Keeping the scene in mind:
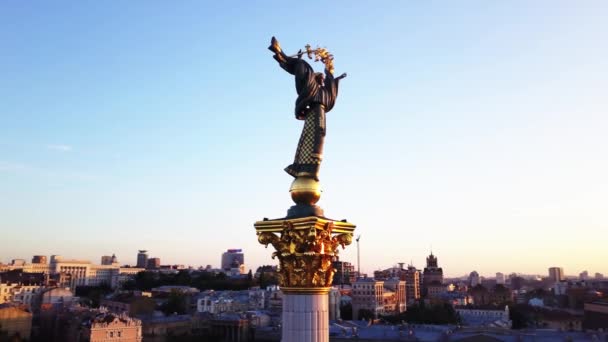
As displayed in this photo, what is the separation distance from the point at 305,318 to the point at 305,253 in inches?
40.2

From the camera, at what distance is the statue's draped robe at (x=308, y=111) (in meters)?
8.95

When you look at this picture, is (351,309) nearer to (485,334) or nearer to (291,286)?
(485,334)

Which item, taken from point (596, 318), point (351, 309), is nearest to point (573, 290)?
point (596, 318)

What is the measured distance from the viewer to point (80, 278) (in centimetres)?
13438

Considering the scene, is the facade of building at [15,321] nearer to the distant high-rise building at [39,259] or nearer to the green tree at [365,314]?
the green tree at [365,314]

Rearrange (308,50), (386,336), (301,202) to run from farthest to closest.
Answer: (386,336) → (308,50) → (301,202)

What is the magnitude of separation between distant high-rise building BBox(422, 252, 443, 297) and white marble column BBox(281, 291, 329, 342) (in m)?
110

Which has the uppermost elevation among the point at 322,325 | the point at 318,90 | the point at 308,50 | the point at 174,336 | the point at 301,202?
the point at 308,50

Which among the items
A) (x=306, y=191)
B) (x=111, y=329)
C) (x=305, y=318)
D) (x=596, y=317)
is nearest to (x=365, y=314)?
(x=596, y=317)

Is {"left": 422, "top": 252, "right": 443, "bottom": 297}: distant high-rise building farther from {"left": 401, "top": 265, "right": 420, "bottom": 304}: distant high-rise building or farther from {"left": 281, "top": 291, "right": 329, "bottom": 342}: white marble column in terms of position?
{"left": 281, "top": 291, "right": 329, "bottom": 342}: white marble column

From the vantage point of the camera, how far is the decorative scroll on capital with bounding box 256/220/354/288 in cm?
812

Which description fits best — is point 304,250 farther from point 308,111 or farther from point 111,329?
point 111,329

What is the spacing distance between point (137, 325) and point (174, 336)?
7646mm

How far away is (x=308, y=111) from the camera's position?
9312 mm
